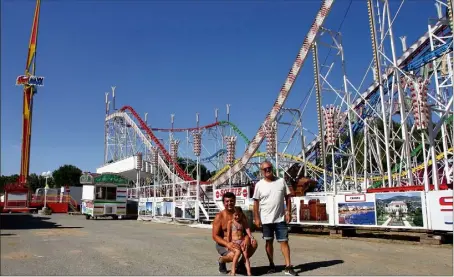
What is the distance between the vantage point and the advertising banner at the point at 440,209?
29.1 feet

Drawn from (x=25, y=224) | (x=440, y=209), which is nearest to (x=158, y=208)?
(x=25, y=224)

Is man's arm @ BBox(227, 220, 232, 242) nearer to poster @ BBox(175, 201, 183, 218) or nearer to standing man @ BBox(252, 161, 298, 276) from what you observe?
standing man @ BBox(252, 161, 298, 276)

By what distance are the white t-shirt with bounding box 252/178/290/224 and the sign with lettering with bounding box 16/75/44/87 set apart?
27.9 m

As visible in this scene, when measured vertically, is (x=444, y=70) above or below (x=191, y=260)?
above

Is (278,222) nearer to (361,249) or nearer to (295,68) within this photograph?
(361,249)

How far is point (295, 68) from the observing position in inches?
792

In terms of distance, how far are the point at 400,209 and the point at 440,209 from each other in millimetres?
1024

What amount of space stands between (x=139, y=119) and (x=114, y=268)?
3518 cm

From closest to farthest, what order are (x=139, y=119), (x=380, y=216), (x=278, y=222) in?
(x=278, y=222), (x=380, y=216), (x=139, y=119)

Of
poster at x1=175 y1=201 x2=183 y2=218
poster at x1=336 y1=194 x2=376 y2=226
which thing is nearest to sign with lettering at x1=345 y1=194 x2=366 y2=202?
poster at x1=336 y1=194 x2=376 y2=226

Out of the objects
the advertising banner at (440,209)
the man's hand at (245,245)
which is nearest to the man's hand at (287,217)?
the man's hand at (245,245)

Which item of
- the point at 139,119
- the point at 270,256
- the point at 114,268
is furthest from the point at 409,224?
the point at 139,119

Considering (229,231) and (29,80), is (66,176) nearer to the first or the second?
(29,80)

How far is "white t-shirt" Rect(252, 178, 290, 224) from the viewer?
541 centimetres
